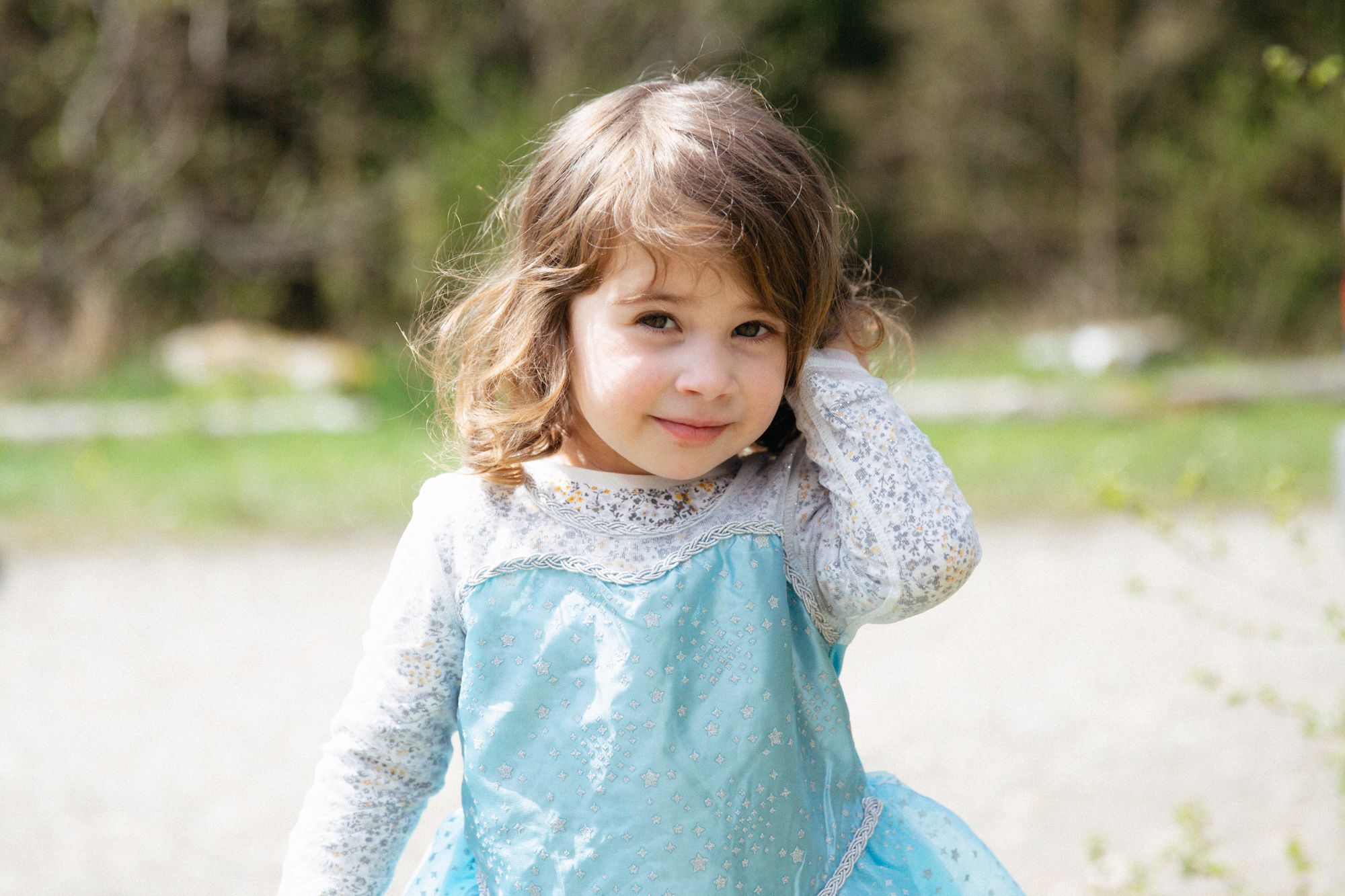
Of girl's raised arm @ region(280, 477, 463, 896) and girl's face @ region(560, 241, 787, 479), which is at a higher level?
girl's face @ region(560, 241, 787, 479)

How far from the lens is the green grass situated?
5.89 meters

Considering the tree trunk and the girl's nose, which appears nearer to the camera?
the girl's nose

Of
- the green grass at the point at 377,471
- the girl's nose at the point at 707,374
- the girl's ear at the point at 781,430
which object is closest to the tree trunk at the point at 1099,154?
the green grass at the point at 377,471

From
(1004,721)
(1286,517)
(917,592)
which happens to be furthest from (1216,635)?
(917,592)

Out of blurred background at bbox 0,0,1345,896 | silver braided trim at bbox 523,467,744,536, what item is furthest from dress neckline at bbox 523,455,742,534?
blurred background at bbox 0,0,1345,896

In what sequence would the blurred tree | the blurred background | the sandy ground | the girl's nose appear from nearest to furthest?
the girl's nose, the sandy ground, the blurred background, the blurred tree

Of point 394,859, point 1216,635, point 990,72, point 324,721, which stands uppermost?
point 990,72

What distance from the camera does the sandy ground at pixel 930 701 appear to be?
303cm

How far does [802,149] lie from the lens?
1.54 metres

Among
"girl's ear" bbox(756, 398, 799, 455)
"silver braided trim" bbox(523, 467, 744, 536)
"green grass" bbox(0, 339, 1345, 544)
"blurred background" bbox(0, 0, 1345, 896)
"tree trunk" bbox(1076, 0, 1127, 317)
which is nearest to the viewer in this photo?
"silver braided trim" bbox(523, 467, 744, 536)

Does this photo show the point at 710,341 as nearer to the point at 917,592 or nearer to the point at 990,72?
the point at 917,592

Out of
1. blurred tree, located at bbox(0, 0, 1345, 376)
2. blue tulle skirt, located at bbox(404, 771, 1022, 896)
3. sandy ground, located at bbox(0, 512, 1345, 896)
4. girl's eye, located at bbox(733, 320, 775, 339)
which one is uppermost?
blurred tree, located at bbox(0, 0, 1345, 376)

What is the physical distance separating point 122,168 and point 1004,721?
9484 millimetres

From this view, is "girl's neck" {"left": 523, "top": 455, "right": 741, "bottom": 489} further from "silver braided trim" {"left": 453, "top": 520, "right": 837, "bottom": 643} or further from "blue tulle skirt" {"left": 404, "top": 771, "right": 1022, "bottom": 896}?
"blue tulle skirt" {"left": 404, "top": 771, "right": 1022, "bottom": 896}
